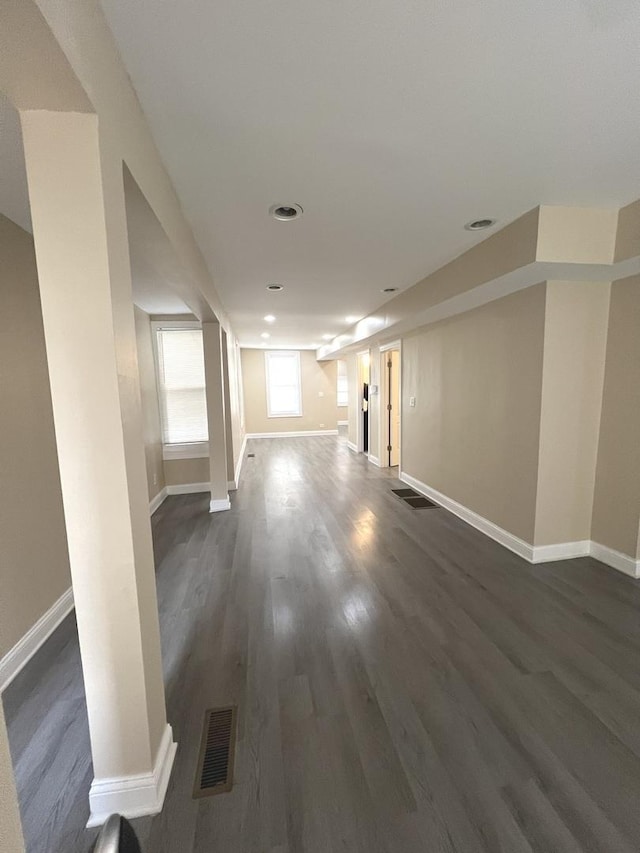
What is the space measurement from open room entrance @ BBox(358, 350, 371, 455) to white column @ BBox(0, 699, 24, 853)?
724cm

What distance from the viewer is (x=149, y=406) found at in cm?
459

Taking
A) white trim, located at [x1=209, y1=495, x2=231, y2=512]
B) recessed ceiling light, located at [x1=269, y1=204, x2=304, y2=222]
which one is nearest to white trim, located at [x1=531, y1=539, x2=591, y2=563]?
recessed ceiling light, located at [x1=269, y1=204, x2=304, y2=222]

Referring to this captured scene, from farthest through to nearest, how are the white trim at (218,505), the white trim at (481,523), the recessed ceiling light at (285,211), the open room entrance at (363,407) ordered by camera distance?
1. the open room entrance at (363,407)
2. the white trim at (218,505)
3. the white trim at (481,523)
4. the recessed ceiling light at (285,211)

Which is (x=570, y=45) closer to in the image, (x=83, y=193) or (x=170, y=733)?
(x=83, y=193)

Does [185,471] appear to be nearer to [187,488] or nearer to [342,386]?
[187,488]

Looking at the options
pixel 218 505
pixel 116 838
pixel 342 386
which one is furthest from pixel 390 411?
pixel 342 386

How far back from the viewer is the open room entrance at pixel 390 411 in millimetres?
6289

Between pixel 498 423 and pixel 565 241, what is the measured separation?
59.9 inches

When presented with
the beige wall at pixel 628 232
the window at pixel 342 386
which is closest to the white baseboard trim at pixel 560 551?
the beige wall at pixel 628 232

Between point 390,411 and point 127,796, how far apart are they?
5.79 metres

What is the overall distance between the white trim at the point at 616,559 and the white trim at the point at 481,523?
0.59 metres

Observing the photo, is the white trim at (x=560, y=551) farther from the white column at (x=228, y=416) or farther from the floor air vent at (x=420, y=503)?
the white column at (x=228, y=416)

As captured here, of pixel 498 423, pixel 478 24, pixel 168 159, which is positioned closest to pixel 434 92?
pixel 478 24

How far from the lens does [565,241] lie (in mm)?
2344
